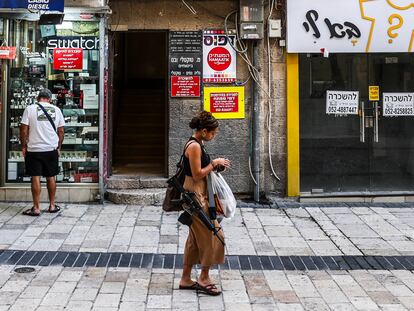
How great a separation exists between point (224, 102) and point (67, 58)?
2.69m

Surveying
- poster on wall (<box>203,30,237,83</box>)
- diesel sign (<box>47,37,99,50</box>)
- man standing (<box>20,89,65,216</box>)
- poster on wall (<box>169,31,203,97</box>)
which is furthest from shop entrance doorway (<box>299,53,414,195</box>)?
man standing (<box>20,89,65,216</box>)

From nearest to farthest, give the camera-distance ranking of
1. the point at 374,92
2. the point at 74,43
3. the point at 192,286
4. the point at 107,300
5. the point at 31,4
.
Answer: the point at 107,300 → the point at 192,286 → the point at 31,4 → the point at 74,43 → the point at 374,92

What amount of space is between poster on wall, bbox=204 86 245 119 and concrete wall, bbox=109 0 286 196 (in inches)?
4.1

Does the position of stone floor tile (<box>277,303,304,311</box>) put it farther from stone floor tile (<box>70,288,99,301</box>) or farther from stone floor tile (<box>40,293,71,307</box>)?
stone floor tile (<box>40,293,71,307</box>)

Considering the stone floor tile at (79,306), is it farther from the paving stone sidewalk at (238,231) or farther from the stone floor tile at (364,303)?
the stone floor tile at (364,303)

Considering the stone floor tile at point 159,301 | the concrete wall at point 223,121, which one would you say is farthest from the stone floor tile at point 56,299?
the concrete wall at point 223,121

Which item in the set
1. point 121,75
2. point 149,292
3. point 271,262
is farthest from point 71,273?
point 121,75

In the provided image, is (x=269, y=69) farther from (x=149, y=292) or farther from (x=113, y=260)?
(x=149, y=292)

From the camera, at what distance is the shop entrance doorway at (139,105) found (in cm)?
1164

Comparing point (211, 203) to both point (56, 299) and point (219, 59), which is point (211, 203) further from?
point (219, 59)

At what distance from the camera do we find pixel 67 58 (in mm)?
9477

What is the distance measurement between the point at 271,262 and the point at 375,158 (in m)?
4.04

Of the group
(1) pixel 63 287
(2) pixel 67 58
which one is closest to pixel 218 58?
(2) pixel 67 58

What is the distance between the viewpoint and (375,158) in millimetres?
9898
